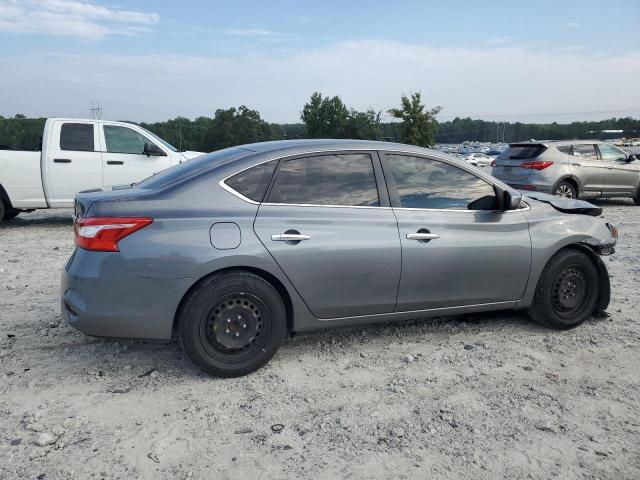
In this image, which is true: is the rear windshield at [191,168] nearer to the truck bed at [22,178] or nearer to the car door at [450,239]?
the car door at [450,239]

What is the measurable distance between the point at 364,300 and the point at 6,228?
8.35 metres

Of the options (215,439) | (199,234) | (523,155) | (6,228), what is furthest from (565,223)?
(6,228)

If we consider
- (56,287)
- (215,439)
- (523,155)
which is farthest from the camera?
(523,155)

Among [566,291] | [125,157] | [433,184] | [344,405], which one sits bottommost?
[344,405]

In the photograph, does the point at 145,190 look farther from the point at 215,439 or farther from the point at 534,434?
the point at 534,434

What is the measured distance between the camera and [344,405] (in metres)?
3.33

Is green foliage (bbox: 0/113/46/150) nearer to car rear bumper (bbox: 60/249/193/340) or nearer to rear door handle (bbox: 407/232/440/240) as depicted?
car rear bumper (bbox: 60/249/193/340)

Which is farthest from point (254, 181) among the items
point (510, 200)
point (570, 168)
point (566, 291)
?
point (570, 168)

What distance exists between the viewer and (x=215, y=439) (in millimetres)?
2945

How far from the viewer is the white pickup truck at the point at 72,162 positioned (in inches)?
371

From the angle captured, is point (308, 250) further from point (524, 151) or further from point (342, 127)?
point (342, 127)

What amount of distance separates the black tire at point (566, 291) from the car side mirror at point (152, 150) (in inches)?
296

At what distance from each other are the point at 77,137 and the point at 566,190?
32.9 ft

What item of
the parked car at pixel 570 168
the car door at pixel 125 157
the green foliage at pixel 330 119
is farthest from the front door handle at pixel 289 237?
the green foliage at pixel 330 119
